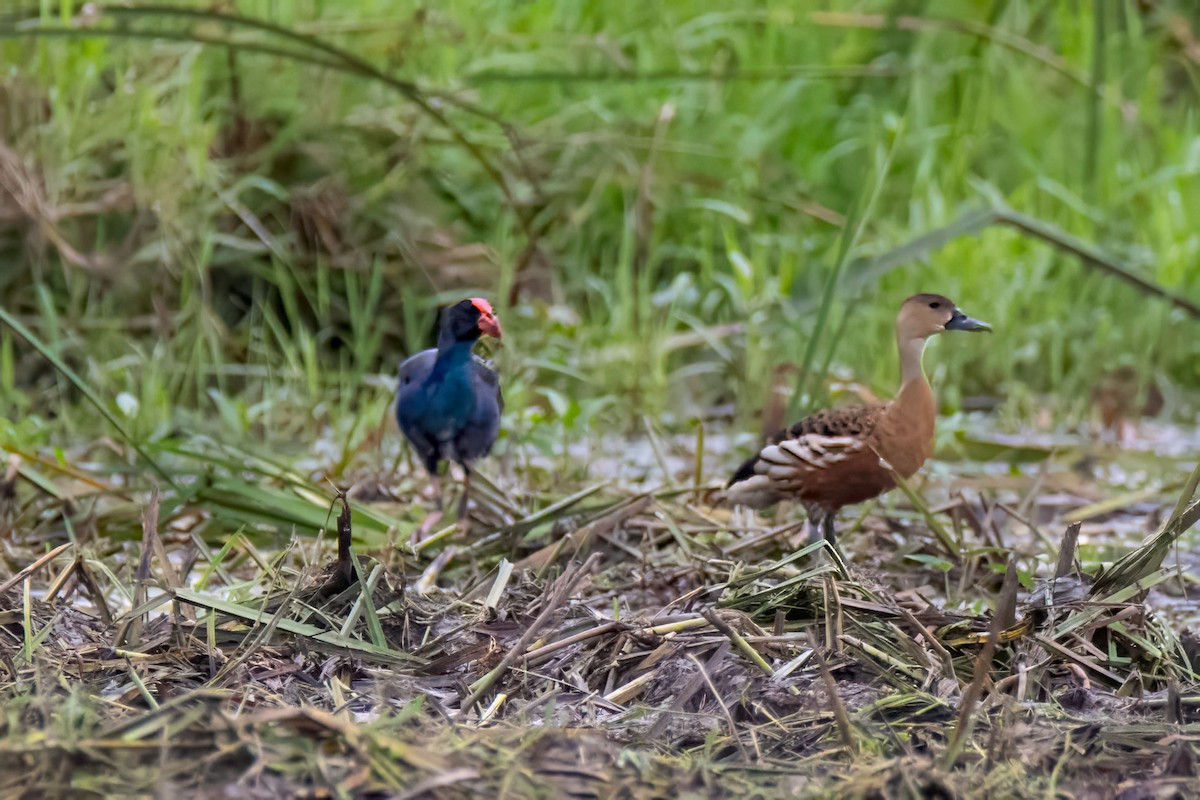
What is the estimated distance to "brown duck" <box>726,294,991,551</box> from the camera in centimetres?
330

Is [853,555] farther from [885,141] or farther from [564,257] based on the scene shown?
[885,141]

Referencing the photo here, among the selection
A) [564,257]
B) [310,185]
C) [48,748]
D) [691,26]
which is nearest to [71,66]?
[310,185]

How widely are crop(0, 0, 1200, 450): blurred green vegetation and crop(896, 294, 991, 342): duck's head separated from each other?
94 centimetres

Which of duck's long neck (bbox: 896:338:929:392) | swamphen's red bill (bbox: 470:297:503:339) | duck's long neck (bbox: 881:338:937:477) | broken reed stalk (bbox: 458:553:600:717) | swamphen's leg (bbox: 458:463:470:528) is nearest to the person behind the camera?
broken reed stalk (bbox: 458:553:600:717)

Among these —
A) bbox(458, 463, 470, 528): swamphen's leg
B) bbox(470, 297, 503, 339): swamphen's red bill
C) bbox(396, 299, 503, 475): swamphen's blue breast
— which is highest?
bbox(470, 297, 503, 339): swamphen's red bill

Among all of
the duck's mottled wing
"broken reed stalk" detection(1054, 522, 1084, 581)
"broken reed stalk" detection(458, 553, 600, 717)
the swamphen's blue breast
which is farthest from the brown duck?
"broken reed stalk" detection(458, 553, 600, 717)

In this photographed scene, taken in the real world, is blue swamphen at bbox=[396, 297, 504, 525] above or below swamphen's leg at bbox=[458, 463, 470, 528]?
above

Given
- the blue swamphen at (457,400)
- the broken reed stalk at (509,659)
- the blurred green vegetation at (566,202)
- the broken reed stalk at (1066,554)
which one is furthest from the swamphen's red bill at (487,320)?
the broken reed stalk at (1066,554)

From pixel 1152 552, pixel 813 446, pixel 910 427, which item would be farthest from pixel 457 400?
pixel 1152 552

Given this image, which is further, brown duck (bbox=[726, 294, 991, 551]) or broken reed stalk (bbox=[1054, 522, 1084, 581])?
brown duck (bbox=[726, 294, 991, 551])

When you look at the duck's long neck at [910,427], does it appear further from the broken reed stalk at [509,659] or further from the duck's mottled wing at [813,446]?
the broken reed stalk at [509,659]

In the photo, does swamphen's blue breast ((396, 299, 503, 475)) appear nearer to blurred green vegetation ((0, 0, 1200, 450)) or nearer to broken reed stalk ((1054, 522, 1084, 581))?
blurred green vegetation ((0, 0, 1200, 450))

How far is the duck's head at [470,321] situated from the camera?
11.7 ft

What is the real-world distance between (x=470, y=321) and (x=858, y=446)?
98cm
